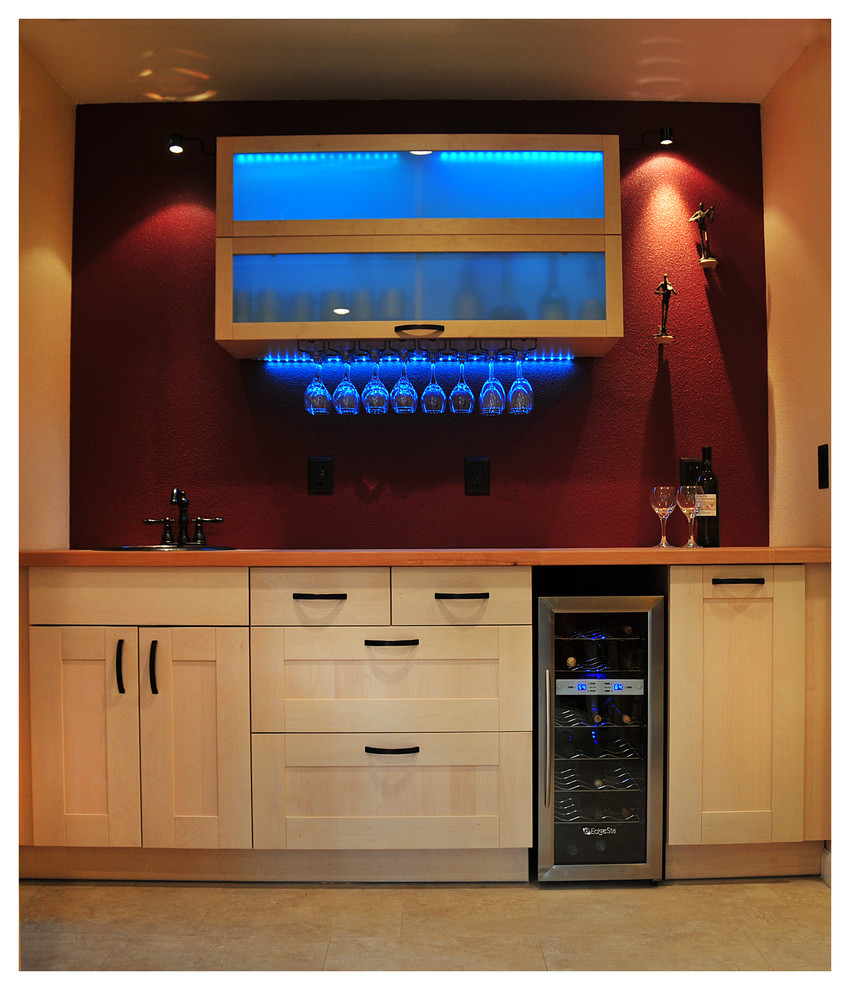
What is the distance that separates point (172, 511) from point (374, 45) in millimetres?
1693

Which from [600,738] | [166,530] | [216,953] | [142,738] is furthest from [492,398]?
[216,953]

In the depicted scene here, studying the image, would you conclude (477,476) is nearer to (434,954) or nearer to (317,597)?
(317,597)

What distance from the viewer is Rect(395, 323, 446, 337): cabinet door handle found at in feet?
8.41

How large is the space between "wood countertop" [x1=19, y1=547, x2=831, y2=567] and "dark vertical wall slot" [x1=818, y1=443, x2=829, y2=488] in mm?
275

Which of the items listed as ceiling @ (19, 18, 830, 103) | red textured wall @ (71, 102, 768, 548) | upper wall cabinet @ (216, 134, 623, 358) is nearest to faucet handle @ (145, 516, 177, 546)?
red textured wall @ (71, 102, 768, 548)

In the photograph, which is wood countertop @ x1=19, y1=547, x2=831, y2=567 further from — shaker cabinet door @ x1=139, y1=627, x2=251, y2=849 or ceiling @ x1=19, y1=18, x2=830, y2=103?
ceiling @ x1=19, y1=18, x2=830, y2=103

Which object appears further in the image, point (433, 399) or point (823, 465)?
point (433, 399)

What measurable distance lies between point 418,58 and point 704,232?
44.6 inches

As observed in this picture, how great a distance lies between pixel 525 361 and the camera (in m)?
2.88

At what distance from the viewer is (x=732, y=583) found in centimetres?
231

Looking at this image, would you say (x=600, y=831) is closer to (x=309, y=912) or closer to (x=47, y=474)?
(x=309, y=912)

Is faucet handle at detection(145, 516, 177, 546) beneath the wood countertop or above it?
above

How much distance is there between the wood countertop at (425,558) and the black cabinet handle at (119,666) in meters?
0.23

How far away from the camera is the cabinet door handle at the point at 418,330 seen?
8.41 feet
